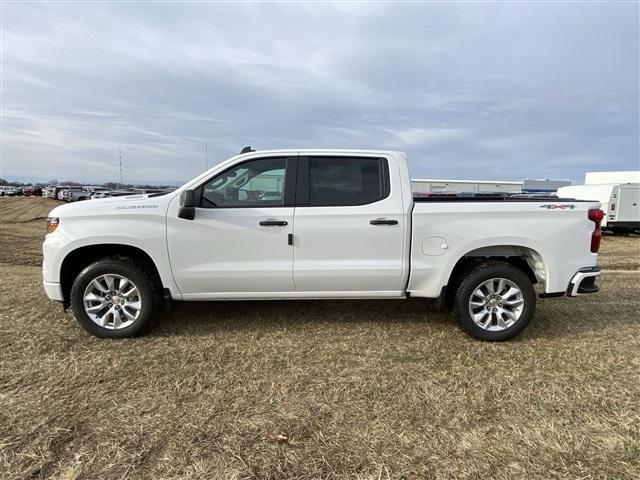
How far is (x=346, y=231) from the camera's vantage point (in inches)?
158

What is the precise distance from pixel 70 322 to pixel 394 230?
3.58 metres

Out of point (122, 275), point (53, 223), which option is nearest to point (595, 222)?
point (122, 275)

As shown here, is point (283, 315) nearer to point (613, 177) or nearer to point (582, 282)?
point (582, 282)

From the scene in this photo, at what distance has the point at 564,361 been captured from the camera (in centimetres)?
370

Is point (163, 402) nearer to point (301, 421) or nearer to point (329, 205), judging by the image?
point (301, 421)

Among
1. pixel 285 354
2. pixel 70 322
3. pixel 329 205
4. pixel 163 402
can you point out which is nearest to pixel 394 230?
pixel 329 205

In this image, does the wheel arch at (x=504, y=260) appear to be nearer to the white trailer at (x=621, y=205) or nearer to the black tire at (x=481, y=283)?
the black tire at (x=481, y=283)

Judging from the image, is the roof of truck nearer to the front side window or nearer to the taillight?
the front side window

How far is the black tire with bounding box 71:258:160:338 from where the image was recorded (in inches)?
156

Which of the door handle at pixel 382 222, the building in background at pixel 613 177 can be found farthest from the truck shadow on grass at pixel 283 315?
the building in background at pixel 613 177

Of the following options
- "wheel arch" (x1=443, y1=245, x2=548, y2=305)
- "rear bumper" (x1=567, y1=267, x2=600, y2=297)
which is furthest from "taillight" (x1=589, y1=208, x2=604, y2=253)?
"wheel arch" (x1=443, y1=245, x2=548, y2=305)

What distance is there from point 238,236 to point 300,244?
0.61 m

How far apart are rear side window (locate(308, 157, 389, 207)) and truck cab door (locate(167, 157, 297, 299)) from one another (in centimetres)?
24

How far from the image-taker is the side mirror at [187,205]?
3846mm
